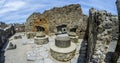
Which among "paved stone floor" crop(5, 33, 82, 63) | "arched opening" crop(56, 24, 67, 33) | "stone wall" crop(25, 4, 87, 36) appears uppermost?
"stone wall" crop(25, 4, 87, 36)

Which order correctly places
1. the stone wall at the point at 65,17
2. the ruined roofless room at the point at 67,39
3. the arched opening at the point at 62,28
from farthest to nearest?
the arched opening at the point at 62,28 < the stone wall at the point at 65,17 < the ruined roofless room at the point at 67,39

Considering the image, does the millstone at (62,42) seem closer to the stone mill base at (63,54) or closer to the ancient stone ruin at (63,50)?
the ancient stone ruin at (63,50)

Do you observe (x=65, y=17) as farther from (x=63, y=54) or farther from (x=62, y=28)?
(x=63, y=54)

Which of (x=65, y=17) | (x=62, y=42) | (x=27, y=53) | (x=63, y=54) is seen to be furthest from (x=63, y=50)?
(x=65, y=17)

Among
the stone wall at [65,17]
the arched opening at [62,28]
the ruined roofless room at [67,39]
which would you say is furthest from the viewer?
the arched opening at [62,28]

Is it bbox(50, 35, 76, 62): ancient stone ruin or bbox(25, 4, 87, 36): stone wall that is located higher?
bbox(25, 4, 87, 36): stone wall

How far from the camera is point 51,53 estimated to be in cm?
1104

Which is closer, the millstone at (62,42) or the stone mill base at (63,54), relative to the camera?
the stone mill base at (63,54)

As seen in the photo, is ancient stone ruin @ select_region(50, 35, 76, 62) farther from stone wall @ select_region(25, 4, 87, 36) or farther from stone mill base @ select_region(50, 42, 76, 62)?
stone wall @ select_region(25, 4, 87, 36)

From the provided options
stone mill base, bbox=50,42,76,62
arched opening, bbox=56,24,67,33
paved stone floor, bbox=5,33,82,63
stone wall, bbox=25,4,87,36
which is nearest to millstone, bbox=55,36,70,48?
stone mill base, bbox=50,42,76,62

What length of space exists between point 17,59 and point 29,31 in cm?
715

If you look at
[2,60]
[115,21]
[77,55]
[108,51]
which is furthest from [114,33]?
[2,60]

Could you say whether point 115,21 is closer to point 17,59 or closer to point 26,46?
point 17,59

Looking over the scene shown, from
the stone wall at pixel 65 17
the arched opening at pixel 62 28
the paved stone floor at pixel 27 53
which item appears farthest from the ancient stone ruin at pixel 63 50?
the arched opening at pixel 62 28
